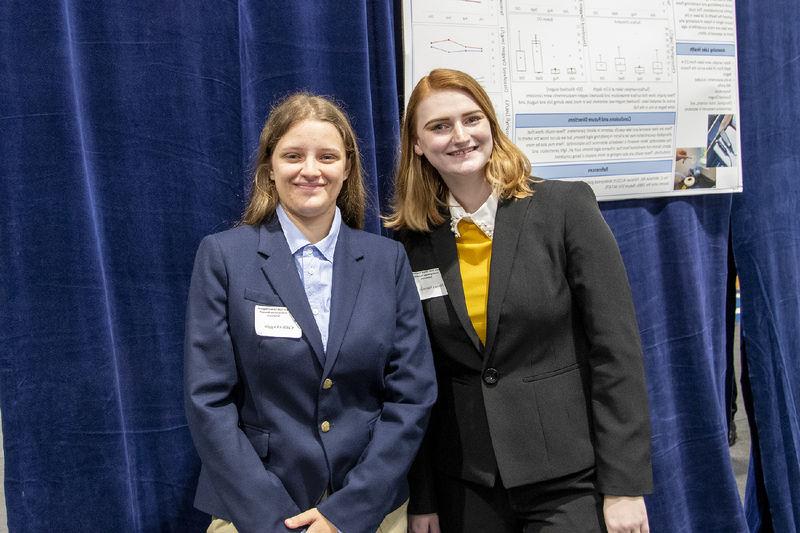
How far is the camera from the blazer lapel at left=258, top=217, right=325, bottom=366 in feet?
3.83

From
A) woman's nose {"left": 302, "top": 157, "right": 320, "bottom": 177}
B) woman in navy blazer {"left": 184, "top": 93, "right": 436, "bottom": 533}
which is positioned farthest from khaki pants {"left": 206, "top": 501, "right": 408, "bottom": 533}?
woman's nose {"left": 302, "top": 157, "right": 320, "bottom": 177}

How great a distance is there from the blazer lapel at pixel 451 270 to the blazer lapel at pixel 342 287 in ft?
0.70

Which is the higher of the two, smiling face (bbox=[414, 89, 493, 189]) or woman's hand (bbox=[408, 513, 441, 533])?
→ smiling face (bbox=[414, 89, 493, 189])

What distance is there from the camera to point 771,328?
2.22 meters

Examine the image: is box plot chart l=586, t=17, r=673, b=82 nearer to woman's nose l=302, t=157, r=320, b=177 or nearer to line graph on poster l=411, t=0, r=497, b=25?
line graph on poster l=411, t=0, r=497, b=25

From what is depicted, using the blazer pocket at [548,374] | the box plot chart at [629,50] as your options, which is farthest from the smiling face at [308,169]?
the box plot chart at [629,50]

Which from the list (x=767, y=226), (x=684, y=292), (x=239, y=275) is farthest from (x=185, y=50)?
(x=767, y=226)

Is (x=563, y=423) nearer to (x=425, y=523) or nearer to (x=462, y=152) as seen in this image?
(x=425, y=523)

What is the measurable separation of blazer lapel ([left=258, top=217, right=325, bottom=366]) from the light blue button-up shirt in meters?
0.02

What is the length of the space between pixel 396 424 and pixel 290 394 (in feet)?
0.71

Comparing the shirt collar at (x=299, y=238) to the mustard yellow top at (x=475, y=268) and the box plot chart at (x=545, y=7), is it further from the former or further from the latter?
the box plot chart at (x=545, y=7)

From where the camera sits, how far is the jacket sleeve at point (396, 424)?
1156 millimetres

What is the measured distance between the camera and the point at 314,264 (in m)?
1.25

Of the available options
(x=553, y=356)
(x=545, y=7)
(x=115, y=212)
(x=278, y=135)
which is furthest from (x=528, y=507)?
(x=545, y=7)
